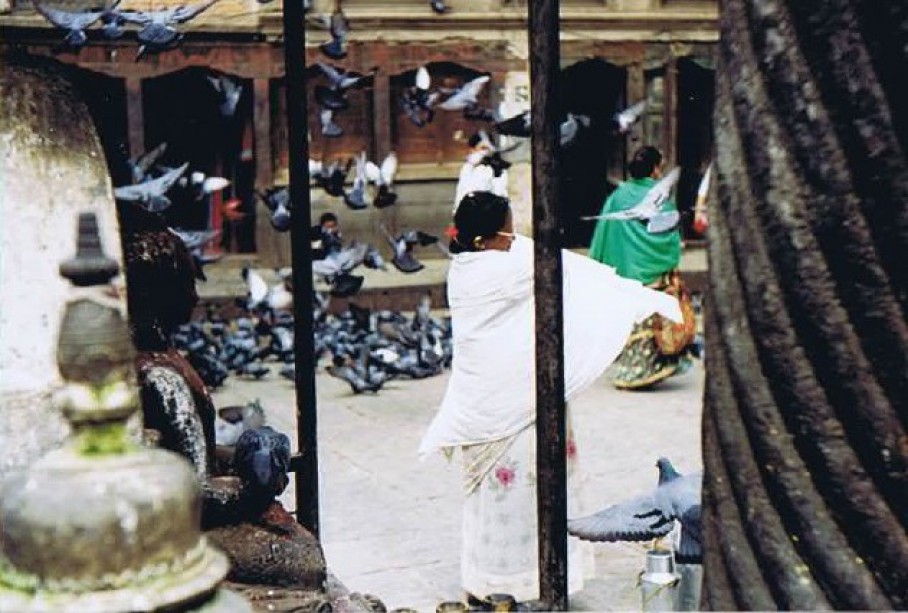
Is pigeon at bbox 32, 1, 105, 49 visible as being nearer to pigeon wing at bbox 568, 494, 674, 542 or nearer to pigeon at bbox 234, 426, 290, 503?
pigeon at bbox 234, 426, 290, 503

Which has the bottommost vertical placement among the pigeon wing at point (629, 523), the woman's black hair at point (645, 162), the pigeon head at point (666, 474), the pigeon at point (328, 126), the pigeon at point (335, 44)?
the pigeon wing at point (629, 523)

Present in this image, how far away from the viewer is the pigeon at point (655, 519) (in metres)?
3.25

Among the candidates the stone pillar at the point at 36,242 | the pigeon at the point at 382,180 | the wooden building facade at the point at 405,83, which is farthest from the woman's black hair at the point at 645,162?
the stone pillar at the point at 36,242

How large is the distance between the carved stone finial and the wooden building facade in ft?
43.2

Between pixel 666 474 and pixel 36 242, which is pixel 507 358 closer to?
pixel 666 474

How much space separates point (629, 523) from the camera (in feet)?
11.3

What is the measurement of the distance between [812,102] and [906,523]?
0.37 m

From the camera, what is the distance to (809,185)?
113 centimetres

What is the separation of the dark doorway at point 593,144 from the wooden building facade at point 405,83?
2 cm

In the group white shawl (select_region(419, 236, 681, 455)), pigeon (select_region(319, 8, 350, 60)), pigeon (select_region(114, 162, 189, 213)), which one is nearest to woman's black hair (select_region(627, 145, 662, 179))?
pigeon (select_region(319, 8, 350, 60))

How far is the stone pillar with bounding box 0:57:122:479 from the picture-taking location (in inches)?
86.0

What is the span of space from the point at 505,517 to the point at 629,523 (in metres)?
1.98

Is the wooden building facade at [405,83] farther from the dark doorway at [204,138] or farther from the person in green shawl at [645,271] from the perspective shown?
the person in green shawl at [645,271]

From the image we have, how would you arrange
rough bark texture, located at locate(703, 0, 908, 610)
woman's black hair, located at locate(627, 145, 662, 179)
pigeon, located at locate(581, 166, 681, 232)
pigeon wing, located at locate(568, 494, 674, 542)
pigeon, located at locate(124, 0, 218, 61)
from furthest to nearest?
woman's black hair, located at locate(627, 145, 662, 179) < pigeon, located at locate(581, 166, 681, 232) < pigeon, located at locate(124, 0, 218, 61) < pigeon wing, located at locate(568, 494, 674, 542) < rough bark texture, located at locate(703, 0, 908, 610)
